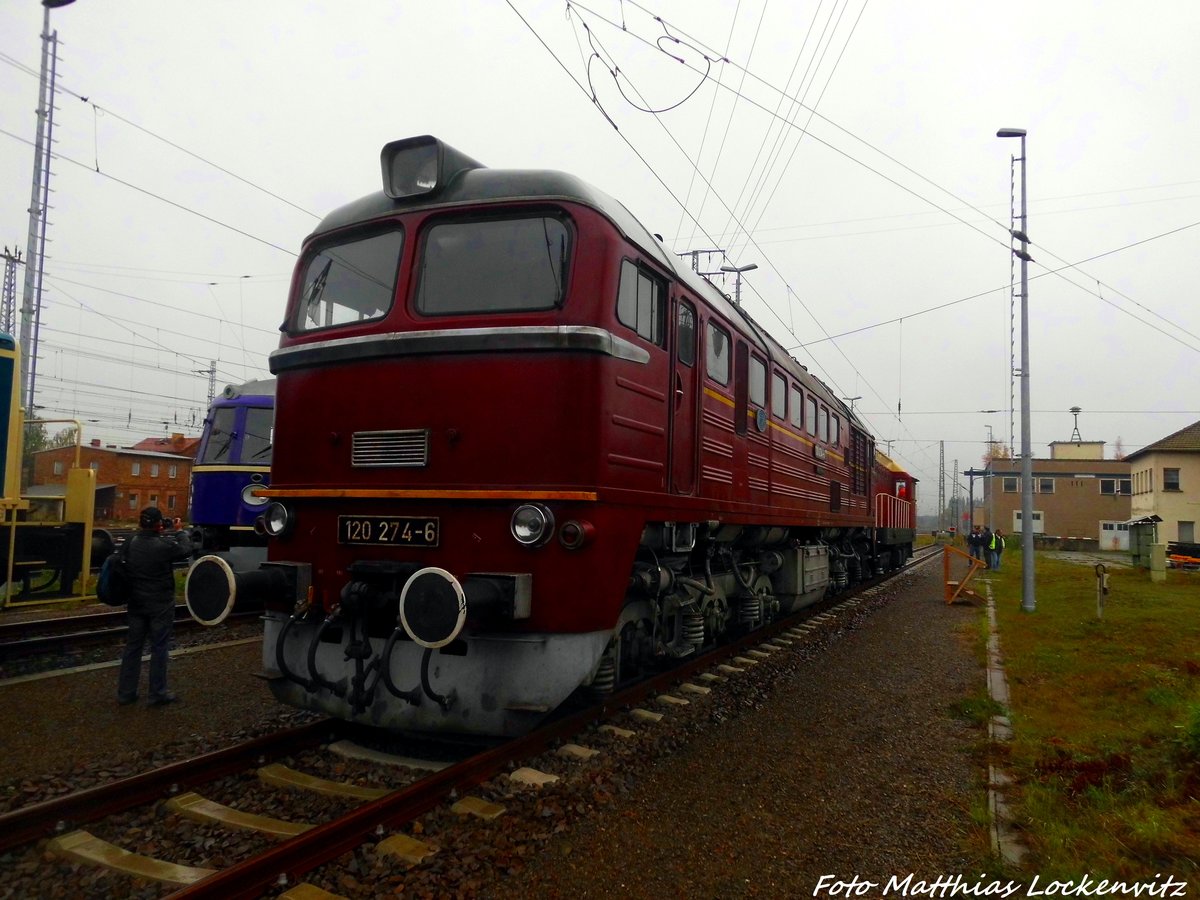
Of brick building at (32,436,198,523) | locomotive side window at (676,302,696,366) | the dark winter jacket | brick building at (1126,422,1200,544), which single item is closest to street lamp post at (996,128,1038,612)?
locomotive side window at (676,302,696,366)

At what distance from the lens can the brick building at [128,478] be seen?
45.9 meters

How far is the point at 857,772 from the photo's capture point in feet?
17.9

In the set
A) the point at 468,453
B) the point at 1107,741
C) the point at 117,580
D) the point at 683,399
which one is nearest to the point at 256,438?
the point at 117,580

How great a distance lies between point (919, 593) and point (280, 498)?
16065 millimetres

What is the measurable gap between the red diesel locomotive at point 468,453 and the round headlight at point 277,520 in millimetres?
20

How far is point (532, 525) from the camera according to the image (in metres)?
4.87

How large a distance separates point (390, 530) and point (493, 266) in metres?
1.86

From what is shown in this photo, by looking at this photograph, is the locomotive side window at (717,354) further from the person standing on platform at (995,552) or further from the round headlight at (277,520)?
the person standing on platform at (995,552)

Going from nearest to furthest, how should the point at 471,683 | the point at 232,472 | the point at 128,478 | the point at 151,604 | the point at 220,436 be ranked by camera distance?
the point at 471,683 < the point at 151,604 < the point at 232,472 < the point at 220,436 < the point at 128,478

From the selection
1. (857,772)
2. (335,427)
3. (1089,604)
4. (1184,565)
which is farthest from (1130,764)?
(1184,565)

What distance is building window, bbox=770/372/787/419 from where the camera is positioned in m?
9.41

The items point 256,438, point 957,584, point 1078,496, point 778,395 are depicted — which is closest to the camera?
point 778,395

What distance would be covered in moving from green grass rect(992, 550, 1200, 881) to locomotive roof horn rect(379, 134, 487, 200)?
537cm

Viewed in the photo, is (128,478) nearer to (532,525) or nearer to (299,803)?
(299,803)
